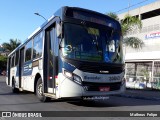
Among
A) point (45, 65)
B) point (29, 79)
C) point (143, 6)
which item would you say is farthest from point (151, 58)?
point (45, 65)

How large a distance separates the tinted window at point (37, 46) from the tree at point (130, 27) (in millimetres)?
19696

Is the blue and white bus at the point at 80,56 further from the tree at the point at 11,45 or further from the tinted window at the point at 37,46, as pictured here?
the tree at the point at 11,45

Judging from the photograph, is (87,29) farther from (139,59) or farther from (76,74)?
(139,59)

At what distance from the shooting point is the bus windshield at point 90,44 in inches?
420

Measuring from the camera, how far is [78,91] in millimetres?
10492

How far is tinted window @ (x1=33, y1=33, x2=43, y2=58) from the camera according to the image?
13.2m

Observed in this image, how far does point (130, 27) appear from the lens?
3328 centimetres

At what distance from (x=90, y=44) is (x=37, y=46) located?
141 inches

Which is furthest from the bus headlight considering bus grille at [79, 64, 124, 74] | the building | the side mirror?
the building

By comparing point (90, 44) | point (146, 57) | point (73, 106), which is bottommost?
point (73, 106)

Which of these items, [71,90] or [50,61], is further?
[50,61]

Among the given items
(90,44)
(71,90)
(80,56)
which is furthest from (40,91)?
(90,44)

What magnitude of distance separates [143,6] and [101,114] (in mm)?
37398

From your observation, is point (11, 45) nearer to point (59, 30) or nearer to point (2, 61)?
point (2, 61)
